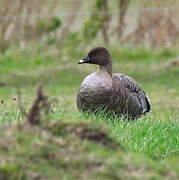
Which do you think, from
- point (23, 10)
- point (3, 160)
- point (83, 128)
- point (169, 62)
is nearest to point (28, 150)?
point (3, 160)

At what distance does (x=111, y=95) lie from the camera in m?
8.57

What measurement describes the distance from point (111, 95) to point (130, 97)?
41cm

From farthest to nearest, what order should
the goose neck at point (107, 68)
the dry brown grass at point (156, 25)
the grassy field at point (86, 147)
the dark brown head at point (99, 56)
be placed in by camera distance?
the dry brown grass at point (156, 25) → the dark brown head at point (99, 56) → the goose neck at point (107, 68) → the grassy field at point (86, 147)

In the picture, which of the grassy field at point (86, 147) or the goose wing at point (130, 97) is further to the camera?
the goose wing at point (130, 97)

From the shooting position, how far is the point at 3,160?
4605 millimetres

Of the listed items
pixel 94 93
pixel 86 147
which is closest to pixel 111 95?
pixel 94 93

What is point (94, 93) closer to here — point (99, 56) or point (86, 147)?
point (99, 56)

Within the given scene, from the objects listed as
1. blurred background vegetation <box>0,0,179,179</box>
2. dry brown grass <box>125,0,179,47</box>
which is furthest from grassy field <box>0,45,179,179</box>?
dry brown grass <box>125,0,179,47</box>

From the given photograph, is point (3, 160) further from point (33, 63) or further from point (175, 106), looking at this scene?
point (33, 63)

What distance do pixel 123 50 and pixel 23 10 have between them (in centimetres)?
307

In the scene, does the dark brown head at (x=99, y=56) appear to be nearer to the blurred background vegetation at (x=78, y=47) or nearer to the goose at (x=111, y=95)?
the goose at (x=111, y=95)

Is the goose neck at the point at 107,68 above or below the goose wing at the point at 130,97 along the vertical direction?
above

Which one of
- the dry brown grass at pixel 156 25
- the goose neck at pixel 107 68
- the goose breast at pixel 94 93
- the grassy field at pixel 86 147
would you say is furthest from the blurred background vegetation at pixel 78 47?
the goose neck at pixel 107 68

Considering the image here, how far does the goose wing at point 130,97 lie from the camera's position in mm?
8769
